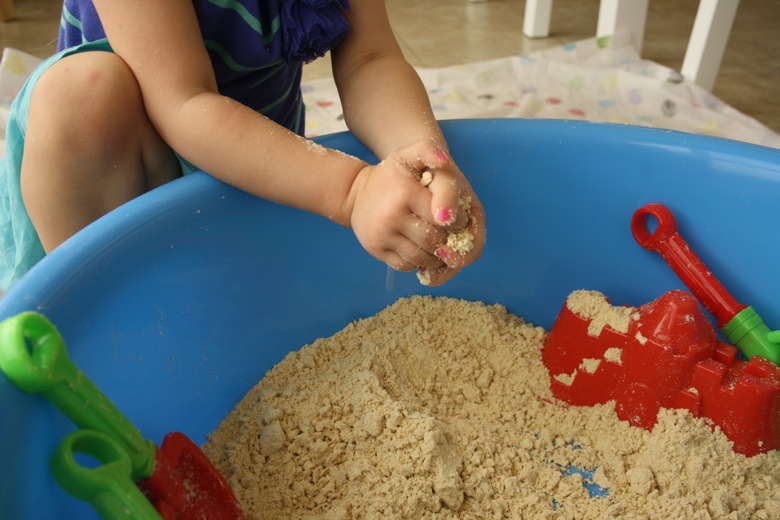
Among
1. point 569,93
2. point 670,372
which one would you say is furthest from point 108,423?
point 569,93

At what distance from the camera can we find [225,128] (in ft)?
1.99

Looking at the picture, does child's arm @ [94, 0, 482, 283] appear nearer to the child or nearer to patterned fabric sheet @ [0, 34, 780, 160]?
the child

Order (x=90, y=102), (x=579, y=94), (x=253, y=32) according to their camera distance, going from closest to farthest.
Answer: (x=90, y=102)
(x=253, y=32)
(x=579, y=94)

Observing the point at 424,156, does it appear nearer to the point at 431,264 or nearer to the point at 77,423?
the point at 431,264

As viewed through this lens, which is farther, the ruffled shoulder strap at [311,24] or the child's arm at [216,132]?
the ruffled shoulder strap at [311,24]

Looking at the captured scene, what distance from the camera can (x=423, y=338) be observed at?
0.77 m

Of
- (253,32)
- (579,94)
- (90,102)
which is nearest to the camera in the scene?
(90,102)

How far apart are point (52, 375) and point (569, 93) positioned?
1171 millimetres

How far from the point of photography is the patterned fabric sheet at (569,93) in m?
1.28

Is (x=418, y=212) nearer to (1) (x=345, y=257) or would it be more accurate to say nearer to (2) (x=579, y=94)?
(1) (x=345, y=257)

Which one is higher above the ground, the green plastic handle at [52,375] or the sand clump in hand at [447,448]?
the green plastic handle at [52,375]

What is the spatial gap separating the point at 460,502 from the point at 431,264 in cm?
21

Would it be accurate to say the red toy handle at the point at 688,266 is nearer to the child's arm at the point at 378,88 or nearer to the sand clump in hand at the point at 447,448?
the sand clump in hand at the point at 447,448

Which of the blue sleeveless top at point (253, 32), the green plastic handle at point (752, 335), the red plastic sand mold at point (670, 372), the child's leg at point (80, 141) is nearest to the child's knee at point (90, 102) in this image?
the child's leg at point (80, 141)
